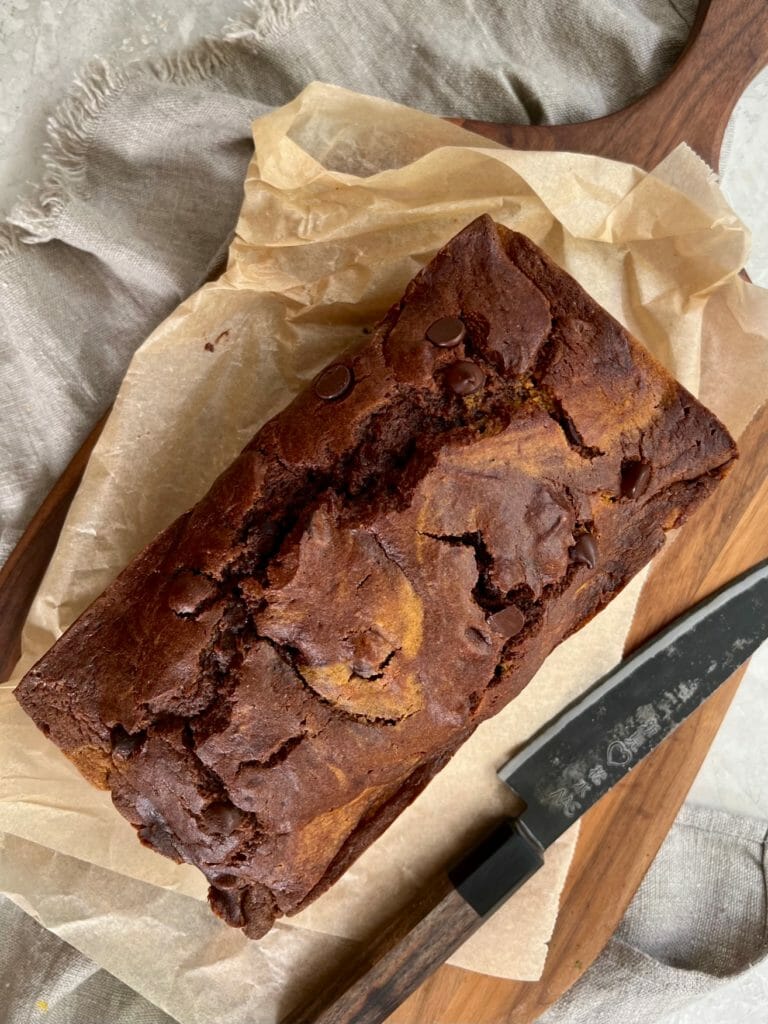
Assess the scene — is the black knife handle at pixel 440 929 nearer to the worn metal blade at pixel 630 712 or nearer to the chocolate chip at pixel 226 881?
the worn metal blade at pixel 630 712

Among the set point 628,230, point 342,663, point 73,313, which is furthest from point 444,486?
point 73,313

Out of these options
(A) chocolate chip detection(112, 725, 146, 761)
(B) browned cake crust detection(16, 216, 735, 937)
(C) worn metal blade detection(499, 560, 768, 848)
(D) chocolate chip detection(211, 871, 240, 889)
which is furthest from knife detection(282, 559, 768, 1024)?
(A) chocolate chip detection(112, 725, 146, 761)

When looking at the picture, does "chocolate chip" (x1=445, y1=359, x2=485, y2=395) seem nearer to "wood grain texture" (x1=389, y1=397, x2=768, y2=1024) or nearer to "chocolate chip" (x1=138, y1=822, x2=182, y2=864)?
"wood grain texture" (x1=389, y1=397, x2=768, y2=1024)

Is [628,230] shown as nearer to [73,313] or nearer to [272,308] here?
[272,308]

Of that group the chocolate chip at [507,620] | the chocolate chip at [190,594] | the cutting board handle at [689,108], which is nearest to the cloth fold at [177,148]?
the cutting board handle at [689,108]

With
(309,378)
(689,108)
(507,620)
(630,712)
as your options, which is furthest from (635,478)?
(689,108)
